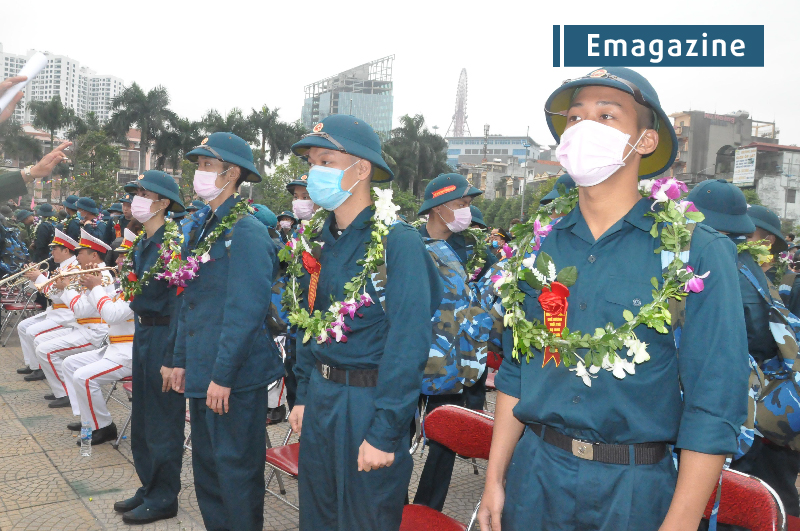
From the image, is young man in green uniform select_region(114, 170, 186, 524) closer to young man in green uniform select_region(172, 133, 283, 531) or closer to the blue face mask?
young man in green uniform select_region(172, 133, 283, 531)

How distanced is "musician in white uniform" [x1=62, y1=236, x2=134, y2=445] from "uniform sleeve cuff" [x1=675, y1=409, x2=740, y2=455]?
5.30 metres

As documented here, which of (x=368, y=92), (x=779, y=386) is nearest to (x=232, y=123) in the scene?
(x=779, y=386)

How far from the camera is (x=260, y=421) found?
391 centimetres

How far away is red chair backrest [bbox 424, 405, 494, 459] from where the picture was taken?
3.19 metres

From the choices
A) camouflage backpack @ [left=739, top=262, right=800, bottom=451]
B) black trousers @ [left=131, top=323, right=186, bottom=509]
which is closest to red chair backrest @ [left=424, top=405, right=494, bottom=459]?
camouflage backpack @ [left=739, top=262, right=800, bottom=451]

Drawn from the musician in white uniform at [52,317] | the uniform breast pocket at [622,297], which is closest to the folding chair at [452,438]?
the uniform breast pocket at [622,297]

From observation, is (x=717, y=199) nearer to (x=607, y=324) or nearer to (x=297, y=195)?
(x=607, y=324)

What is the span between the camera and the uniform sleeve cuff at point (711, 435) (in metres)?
1.69

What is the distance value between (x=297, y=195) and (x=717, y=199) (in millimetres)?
6384

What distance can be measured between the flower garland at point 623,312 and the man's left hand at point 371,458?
2.85 ft

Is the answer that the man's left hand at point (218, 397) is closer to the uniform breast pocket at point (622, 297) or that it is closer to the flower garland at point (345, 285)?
the flower garland at point (345, 285)

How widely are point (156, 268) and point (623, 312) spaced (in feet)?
12.5

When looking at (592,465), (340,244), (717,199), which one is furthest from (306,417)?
(717,199)

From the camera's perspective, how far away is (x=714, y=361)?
1.74m
